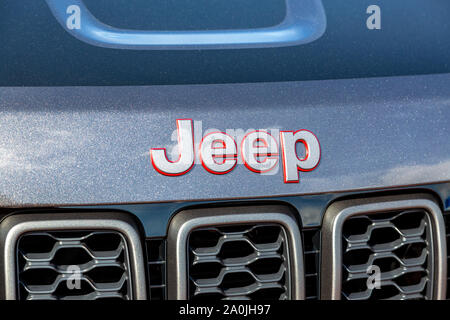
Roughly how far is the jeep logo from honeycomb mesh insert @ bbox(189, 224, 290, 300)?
0.53 feet

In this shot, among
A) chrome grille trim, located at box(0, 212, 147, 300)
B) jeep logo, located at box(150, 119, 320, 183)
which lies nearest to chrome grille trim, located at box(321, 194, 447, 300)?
jeep logo, located at box(150, 119, 320, 183)

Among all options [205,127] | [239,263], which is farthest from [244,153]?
[239,263]

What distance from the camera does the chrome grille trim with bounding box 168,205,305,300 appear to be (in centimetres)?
132

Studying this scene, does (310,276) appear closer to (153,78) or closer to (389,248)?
(389,248)

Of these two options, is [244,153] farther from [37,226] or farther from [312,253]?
[37,226]

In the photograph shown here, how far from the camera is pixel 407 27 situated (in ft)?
5.47

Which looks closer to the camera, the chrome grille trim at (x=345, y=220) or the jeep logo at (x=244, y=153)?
the jeep logo at (x=244, y=153)

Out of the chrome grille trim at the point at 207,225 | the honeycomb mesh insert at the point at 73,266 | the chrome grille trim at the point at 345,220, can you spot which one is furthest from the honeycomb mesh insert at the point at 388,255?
the honeycomb mesh insert at the point at 73,266

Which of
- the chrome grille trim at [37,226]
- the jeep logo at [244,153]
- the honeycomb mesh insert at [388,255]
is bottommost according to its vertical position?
the honeycomb mesh insert at [388,255]

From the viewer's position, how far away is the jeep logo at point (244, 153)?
129cm

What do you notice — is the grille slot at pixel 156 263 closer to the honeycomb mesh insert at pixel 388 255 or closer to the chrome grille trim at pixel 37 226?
the chrome grille trim at pixel 37 226

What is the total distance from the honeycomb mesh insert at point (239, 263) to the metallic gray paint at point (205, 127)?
111mm

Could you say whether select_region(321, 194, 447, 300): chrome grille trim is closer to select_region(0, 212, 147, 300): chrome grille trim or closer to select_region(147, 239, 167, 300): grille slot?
select_region(147, 239, 167, 300): grille slot
